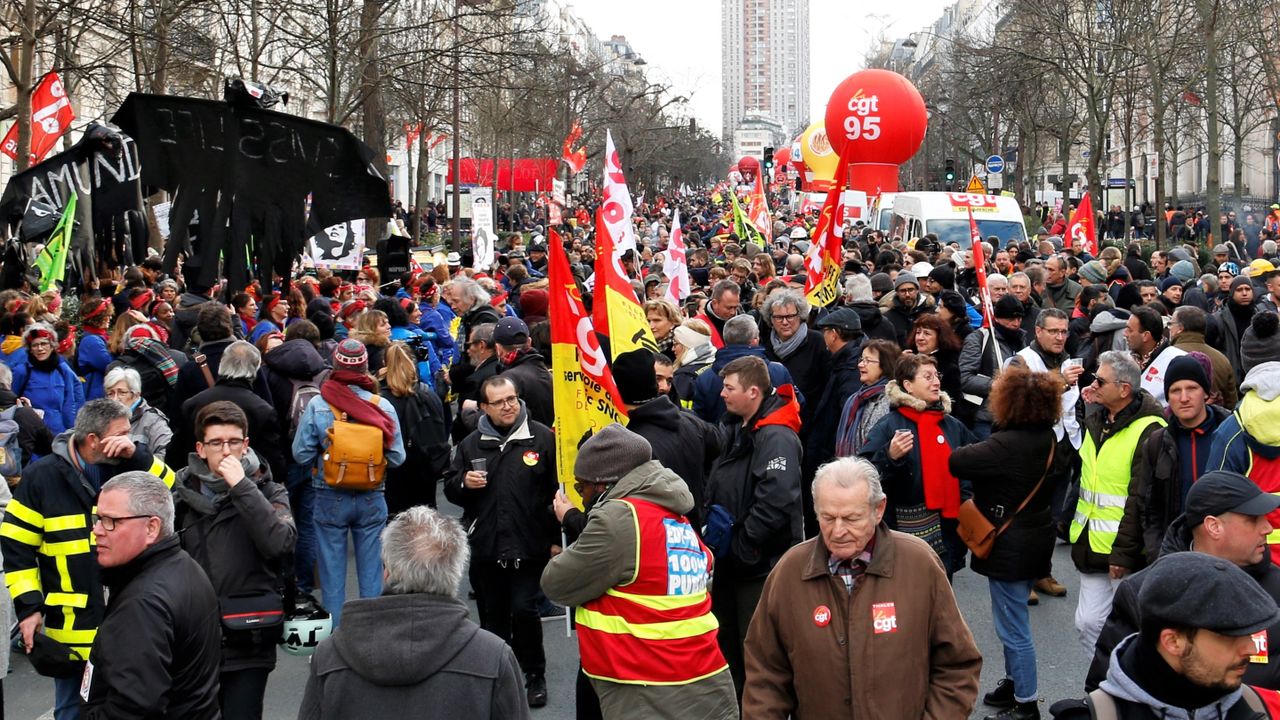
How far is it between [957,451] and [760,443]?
995 mm

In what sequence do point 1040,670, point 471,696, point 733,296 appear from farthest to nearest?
1. point 733,296
2. point 1040,670
3. point 471,696

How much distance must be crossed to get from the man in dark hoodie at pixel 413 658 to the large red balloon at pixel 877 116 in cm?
2874

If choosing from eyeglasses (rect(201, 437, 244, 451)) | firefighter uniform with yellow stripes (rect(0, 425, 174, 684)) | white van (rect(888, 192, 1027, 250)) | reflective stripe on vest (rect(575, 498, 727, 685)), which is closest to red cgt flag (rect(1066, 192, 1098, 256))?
white van (rect(888, 192, 1027, 250))

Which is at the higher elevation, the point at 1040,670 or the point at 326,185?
the point at 326,185

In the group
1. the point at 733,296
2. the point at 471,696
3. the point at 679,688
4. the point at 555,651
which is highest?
the point at 733,296

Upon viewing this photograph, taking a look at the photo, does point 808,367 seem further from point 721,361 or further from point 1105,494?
point 1105,494

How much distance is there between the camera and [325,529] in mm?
7426

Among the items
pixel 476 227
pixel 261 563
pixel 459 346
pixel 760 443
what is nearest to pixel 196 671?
pixel 261 563

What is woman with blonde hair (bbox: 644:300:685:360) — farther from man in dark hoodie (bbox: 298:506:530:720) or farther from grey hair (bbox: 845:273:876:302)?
man in dark hoodie (bbox: 298:506:530:720)

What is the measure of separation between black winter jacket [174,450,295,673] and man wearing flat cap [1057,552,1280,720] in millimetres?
3177

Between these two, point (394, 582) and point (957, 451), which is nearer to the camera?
point (394, 582)

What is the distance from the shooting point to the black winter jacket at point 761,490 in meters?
5.71

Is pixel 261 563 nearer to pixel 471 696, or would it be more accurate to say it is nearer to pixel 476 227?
pixel 471 696

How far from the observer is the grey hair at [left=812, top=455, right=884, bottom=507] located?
4.17 m
